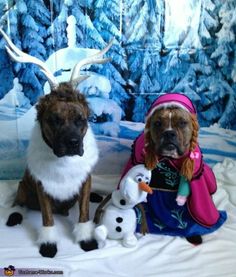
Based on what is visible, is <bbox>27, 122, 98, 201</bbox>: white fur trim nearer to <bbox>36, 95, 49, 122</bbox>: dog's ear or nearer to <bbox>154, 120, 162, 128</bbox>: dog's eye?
<bbox>36, 95, 49, 122</bbox>: dog's ear

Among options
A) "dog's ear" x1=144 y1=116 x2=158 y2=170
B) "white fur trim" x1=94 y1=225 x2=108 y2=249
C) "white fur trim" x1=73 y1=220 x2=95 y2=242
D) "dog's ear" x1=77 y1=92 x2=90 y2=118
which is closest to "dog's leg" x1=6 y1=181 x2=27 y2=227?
"white fur trim" x1=73 y1=220 x2=95 y2=242

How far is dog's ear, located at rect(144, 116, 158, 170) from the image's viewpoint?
1.57 meters

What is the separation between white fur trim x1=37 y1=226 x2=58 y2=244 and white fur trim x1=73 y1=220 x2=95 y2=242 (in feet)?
0.31

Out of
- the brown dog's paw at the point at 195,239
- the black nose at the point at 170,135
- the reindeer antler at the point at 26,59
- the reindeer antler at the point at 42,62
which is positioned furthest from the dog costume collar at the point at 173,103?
the brown dog's paw at the point at 195,239

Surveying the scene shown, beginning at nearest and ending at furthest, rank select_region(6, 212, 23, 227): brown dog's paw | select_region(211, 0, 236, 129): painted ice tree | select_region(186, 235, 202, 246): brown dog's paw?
1. select_region(186, 235, 202, 246): brown dog's paw
2. select_region(6, 212, 23, 227): brown dog's paw
3. select_region(211, 0, 236, 129): painted ice tree

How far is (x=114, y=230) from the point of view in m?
1.57

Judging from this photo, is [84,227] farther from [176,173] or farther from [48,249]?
[176,173]

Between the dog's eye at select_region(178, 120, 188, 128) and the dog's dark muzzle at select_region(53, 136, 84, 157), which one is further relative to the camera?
the dog's eye at select_region(178, 120, 188, 128)

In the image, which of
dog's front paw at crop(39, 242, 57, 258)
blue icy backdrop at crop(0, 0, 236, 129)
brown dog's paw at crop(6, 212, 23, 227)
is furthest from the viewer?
blue icy backdrop at crop(0, 0, 236, 129)

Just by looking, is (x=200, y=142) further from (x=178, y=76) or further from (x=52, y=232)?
(x=52, y=232)

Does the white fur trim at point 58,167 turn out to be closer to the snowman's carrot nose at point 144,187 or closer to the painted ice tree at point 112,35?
the snowman's carrot nose at point 144,187

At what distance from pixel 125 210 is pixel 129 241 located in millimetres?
138

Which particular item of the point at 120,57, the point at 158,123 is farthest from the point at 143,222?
the point at 120,57

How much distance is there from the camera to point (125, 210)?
157 centimetres
